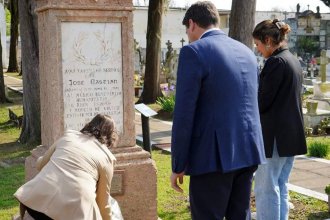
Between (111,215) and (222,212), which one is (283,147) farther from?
(111,215)

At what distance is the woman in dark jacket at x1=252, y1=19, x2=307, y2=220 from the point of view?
429 centimetres

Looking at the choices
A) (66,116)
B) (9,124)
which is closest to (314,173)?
(66,116)

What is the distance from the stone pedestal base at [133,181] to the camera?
4.88 meters

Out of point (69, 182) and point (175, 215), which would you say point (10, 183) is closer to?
point (175, 215)

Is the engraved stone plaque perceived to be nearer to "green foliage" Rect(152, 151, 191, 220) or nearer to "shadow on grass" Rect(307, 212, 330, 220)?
"green foliage" Rect(152, 151, 191, 220)

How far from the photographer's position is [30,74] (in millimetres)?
10844

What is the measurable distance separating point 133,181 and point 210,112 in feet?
6.00

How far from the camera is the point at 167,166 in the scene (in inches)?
326

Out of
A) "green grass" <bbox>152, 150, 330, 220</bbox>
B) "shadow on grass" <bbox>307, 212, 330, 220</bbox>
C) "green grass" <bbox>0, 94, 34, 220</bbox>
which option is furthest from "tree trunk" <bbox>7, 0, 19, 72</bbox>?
"shadow on grass" <bbox>307, 212, 330, 220</bbox>

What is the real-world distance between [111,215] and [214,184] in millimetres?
1082

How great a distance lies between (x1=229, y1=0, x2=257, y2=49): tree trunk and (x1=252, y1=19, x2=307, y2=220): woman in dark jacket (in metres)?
3.93

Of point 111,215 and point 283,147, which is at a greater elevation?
point 283,147

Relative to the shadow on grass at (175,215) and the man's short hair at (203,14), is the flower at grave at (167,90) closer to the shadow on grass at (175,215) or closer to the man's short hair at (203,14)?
the shadow on grass at (175,215)

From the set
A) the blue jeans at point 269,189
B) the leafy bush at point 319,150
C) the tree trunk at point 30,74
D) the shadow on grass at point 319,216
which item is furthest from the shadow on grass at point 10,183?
the leafy bush at point 319,150
